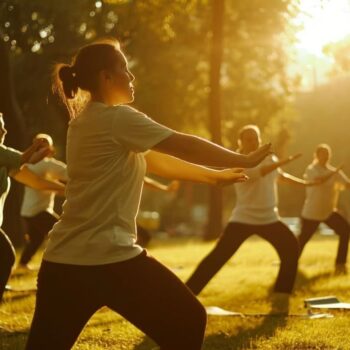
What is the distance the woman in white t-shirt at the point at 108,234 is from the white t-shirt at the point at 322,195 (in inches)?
353

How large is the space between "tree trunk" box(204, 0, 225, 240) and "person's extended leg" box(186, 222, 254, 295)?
14531 mm

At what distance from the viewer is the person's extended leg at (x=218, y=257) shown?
8484mm

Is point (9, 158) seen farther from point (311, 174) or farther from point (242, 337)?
point (311, 174)

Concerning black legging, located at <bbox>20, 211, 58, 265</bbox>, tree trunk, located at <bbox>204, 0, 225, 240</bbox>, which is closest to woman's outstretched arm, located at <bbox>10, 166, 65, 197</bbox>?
black legging, located at <bbox>20, 211, 58, 265</bbox>

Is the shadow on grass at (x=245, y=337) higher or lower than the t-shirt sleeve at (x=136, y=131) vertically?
lower

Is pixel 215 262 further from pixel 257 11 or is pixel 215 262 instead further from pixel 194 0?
pixel 257 11

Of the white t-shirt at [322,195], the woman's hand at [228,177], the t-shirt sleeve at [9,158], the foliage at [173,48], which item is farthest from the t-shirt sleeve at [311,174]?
the woman's hand at [228,177]

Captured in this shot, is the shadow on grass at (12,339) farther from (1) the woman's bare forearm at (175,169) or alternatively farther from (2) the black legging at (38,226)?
(2) the black legging at (38,226)

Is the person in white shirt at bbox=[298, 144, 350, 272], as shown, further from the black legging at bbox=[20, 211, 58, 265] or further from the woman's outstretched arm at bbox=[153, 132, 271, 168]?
the woman's outstretched arm at bbox=[153, 132, 271, 168]

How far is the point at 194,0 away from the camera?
19.0 meters

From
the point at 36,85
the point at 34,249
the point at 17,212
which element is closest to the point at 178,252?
the point at 17,212

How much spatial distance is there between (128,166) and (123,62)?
0.50 metres

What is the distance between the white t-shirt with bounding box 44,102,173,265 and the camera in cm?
351

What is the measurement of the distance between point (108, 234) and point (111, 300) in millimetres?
309
